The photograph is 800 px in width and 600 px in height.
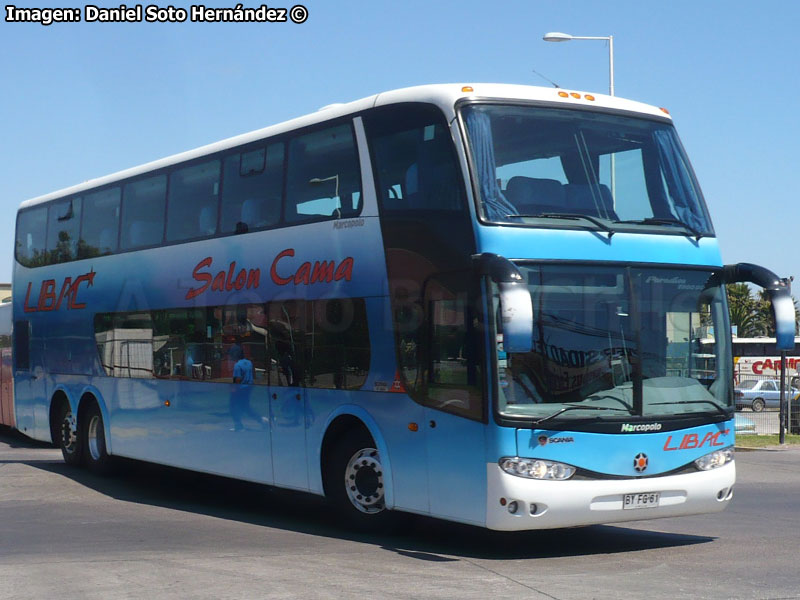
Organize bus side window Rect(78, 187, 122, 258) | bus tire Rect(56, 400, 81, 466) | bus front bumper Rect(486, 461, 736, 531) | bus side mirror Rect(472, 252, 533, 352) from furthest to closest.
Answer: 1. bus tire Rect(56, 400, 81, 466)
2. bus side window Rect(78, 187, 122, 258)
3. bus front bumper Rect(486, 461, 736, 531)
4. bus side mirror Rect(472, 252, 533, 352)

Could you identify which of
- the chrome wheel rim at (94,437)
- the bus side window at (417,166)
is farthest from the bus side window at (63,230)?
the bus side window at (417,166)

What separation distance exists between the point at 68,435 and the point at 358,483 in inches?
342

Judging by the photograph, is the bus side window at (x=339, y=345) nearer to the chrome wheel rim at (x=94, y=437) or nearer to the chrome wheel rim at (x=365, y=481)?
the chrome wheel rim at (x=365, y=481)

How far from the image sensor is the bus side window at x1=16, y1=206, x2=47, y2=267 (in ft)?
63.0

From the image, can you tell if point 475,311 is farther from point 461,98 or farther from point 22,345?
point 22,345

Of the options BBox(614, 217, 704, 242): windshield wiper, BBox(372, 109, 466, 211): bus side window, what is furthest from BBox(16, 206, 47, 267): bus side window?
BBox(614, 217, 704, 242): windshield wiper

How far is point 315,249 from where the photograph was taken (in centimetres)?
1193

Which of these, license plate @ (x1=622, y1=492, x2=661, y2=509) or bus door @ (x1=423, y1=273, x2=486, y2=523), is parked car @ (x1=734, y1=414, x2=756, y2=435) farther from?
bus door @ (x1=423, y1=273, x2=486, y2=523)

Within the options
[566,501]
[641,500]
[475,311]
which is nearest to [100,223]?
[475,311]

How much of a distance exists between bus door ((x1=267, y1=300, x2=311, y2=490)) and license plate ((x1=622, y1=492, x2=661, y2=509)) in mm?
3738

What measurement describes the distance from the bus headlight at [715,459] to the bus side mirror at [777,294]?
109 cm

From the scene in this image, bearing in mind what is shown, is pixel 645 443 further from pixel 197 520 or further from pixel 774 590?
pixel 197 520

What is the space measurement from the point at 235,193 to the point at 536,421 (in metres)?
5.60

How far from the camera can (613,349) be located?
973cm
